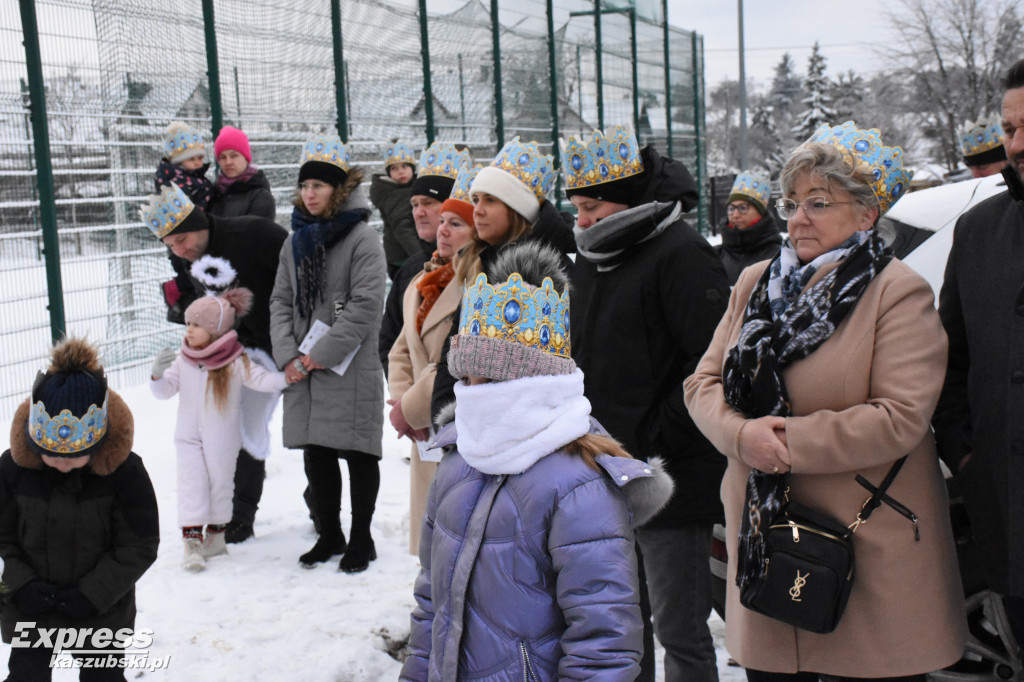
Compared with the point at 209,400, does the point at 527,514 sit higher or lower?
higher

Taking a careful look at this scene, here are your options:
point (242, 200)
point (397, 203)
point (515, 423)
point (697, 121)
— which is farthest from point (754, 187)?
point (697, 121)

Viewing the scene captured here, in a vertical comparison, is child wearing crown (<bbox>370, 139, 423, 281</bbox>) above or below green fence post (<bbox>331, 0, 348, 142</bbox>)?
below


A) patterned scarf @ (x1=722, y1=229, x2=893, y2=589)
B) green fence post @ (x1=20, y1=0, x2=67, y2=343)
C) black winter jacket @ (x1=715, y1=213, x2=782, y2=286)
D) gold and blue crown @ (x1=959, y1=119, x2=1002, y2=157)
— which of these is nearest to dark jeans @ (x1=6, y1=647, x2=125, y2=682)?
patterned scarf @ (x1=722, y1=229, x2=893, y2=589)

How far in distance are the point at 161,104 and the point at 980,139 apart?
18.8ft

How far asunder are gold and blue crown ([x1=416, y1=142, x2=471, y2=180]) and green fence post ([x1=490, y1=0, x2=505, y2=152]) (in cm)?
713

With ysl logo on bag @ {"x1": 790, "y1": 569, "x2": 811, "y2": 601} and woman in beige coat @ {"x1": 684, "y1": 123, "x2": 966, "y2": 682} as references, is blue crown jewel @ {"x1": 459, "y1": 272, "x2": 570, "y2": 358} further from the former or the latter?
ysl logo on bag @ {"x1": 790, "y1": 569, "x2": 811, "y2": 601}

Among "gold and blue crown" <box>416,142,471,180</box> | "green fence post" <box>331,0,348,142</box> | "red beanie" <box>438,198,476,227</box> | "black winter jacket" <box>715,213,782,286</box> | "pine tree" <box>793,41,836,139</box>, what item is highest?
"pine tree" <box>793,41,836,139</box>

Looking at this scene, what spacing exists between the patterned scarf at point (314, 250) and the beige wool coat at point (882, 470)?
114 inches

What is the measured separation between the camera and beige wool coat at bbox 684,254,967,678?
7.66 ft

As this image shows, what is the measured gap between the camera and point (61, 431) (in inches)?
117

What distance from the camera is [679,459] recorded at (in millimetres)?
3045

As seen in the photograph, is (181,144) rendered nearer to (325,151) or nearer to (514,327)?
(325,151)

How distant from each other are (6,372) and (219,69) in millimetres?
2918

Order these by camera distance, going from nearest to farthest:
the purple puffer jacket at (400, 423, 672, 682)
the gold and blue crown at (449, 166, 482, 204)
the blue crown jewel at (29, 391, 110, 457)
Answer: the purple puffer jacket at (400, 423, 672, 682)
the blue crown jewel at (29, 391, 110, 457)
the gold and blue crown at (449, 166, 482, 204)
